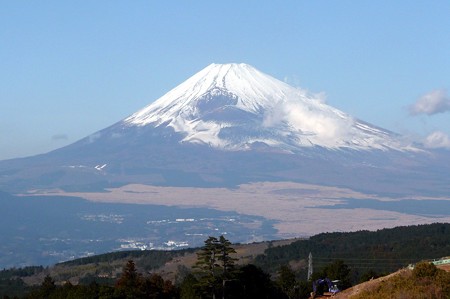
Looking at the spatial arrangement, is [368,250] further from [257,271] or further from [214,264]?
[214,264]

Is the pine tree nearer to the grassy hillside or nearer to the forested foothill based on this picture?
the forested foothill

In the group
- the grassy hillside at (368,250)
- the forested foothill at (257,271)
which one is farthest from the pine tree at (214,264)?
the grassy hillside at (368,250)

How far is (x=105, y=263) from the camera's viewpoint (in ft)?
400

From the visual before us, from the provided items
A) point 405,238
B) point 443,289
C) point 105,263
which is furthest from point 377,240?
point 443,289

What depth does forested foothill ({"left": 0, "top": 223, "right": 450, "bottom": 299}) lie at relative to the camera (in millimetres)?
45844

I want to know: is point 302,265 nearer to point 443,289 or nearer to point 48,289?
point 48,289

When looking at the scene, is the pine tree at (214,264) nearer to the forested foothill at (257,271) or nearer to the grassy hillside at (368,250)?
the forested foothill at (257,271)

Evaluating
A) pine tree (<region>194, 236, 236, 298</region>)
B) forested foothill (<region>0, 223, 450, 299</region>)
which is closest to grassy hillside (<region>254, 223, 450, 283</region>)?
forested foothill (<region>0, 223, 450, 299</region>)

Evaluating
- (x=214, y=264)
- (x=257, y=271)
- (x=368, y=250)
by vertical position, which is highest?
(x=368, y=250)

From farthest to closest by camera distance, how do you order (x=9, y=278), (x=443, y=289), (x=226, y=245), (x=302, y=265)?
(x=9, y=278), (x=302, y=265), (x=226, y=245), (x=443, y=289)

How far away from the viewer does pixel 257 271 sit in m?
56.2

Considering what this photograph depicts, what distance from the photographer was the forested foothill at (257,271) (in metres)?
45.8

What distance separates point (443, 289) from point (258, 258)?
82498mm

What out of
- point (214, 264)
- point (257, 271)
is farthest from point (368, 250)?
point (214, 264)
